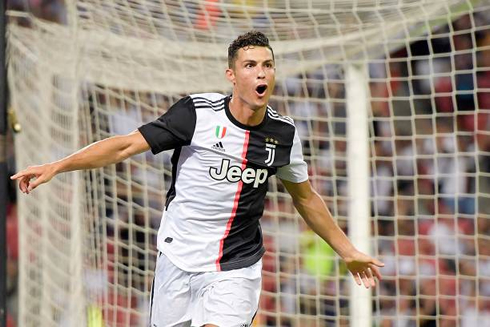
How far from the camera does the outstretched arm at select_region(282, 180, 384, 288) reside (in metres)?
4.24

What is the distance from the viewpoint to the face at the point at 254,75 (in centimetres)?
392

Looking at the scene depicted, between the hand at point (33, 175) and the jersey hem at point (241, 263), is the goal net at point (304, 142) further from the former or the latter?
the hand at point (33, 175)

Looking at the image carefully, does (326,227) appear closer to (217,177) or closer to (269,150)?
(269,150)

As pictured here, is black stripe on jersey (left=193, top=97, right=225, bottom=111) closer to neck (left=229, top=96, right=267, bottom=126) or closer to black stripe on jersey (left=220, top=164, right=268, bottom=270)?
neck (left=229, top=96, right=267, bottom=126)

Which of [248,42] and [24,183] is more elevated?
[248,42]

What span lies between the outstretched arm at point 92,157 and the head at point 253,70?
0.44 metres

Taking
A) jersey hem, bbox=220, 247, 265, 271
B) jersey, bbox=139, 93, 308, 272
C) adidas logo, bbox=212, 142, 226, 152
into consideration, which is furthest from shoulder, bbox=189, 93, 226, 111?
jersey hem, bbox=220, 247, 265, 271

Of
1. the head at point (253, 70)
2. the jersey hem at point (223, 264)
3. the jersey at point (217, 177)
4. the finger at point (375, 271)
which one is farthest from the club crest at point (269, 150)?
the finger at point (375, 271)

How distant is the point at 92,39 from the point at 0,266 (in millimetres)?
1803

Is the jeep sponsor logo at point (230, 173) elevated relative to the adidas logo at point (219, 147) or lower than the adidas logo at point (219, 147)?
lower

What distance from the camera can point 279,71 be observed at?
617cm

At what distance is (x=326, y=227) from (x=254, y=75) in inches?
30.6

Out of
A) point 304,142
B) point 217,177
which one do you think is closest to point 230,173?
point 217,177

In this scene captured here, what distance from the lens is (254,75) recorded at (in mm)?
3920
